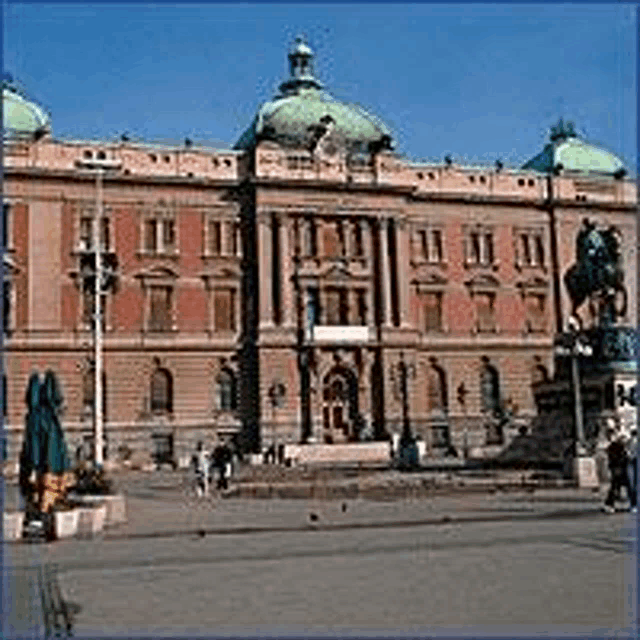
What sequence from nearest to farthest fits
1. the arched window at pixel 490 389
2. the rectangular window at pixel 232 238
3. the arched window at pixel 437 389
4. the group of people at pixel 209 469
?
the group of people at pixel 209 469
the rectangular window at pixel 232 238
the arched window at pixel 437 389
the arched window at pixel 490 389

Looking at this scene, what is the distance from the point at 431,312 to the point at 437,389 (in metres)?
4.65

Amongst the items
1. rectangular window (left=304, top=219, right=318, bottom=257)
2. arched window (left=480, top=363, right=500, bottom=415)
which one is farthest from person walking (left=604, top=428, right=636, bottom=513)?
arched window (left=480, top=363, right=500, bottom=415)

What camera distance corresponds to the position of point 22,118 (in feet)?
216

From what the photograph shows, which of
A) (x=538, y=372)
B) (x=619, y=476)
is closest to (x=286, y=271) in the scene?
(x=538, y=372)

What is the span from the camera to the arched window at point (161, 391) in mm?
62250

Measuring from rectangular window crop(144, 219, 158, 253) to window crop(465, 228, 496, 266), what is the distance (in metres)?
19.4

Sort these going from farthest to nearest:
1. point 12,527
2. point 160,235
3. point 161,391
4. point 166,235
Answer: point 166,235, point 160,235, point 161,391, point 12,527

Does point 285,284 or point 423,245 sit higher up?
point 423,245

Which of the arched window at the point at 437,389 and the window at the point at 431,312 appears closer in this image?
the arched window at the point at 437,389

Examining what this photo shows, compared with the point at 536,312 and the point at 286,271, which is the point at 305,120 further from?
the point at 536,312

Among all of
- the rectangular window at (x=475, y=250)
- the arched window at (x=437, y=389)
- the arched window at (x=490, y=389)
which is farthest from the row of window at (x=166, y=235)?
the arched window at (x=490, y=389)

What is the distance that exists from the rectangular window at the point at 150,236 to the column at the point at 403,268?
1414cm

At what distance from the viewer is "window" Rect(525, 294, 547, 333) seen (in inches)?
2847

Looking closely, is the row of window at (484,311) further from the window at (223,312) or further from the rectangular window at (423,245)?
the window at (223,312)
